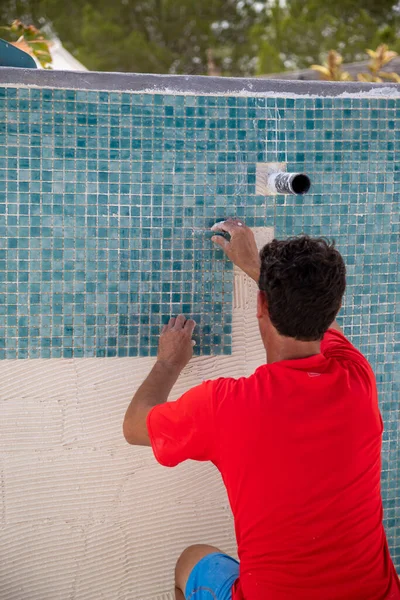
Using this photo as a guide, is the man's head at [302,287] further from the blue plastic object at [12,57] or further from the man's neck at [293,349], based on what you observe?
the blue plastic object at [12,57]

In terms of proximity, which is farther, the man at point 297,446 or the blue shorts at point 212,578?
the blue shorts at point 212,578

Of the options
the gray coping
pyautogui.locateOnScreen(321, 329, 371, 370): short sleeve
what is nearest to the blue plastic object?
the gray coping

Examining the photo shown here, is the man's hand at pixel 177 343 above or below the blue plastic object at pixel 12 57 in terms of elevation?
below

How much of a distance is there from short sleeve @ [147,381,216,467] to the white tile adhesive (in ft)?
2.26

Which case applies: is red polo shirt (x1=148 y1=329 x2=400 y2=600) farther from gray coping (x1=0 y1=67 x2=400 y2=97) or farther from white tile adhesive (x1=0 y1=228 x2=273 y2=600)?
gray coping (x1=0 y1=67 x2=400 y2=97)

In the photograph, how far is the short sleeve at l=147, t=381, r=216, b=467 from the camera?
1967mm

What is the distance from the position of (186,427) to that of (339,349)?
0.64 m

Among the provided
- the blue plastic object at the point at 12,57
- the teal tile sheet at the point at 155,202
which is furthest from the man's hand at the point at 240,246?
the blue plastic object at the point at 12,57

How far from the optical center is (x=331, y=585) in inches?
74.8

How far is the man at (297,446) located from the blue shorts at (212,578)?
0.40ft

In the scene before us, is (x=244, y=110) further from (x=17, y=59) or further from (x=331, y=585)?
(x=331, y=585)

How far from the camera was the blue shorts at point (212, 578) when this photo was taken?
7.29 feet

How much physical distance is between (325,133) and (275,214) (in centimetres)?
41

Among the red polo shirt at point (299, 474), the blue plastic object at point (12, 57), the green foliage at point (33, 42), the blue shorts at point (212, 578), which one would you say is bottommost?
the blue shorts at point (212, 578)
